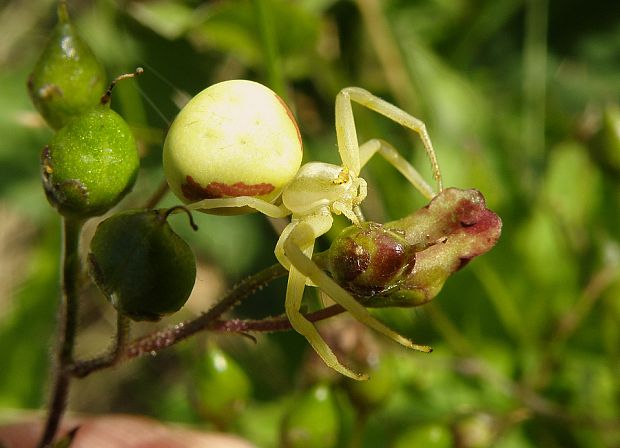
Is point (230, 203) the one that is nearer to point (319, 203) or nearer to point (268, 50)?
point (319, 203)

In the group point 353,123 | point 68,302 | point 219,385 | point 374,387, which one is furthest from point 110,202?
point 374,387

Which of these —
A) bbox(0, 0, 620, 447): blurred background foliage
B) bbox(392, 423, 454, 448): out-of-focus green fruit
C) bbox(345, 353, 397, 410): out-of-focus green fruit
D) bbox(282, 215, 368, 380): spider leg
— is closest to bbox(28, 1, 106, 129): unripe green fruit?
bbox(0, 0, 620, 447): blurred background foliage

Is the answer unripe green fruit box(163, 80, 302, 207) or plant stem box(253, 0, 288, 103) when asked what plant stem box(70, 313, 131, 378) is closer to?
unripe green fruit box(163, 80, 302, 207)

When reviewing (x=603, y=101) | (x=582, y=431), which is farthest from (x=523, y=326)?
(x=603, y=101)

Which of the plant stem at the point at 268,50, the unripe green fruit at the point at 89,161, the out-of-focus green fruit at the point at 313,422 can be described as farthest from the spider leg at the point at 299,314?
the plant stem at the point at 268,50

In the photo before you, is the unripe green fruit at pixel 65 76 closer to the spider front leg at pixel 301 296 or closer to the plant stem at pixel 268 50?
the spider front leg at pixel 301 296

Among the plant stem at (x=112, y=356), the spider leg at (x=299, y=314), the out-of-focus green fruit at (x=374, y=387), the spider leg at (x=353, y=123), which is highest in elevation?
the spider leg at (x=353, y=123)

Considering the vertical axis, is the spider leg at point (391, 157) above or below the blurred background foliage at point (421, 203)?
above
